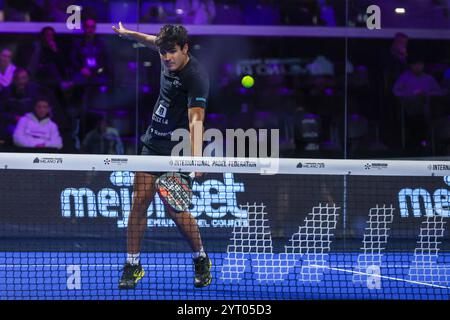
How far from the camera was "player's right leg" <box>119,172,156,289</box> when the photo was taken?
23.7 feet

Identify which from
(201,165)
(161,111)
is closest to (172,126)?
(161,111)

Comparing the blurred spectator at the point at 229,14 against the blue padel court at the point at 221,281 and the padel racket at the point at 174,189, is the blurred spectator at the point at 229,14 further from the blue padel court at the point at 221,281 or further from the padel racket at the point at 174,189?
the padel racket at the point at 174,189

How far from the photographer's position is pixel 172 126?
24.5 feet

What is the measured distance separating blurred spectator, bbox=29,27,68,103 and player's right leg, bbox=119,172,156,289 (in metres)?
3.71

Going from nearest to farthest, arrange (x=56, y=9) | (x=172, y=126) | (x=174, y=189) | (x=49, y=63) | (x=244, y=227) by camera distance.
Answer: (x=174, y=189)
(x=172, y=126)
(x=244, y=227)
(x=56, y=9)
(x=49, y=63)

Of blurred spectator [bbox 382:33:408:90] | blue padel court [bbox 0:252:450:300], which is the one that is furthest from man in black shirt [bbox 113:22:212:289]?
blurred spectator [bbox 382:33:408:90]

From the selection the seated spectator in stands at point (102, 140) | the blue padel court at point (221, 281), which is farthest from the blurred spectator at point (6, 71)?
the blue padel court at point (221, 281)

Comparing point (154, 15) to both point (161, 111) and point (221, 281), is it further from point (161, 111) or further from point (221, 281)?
point (221, 281)

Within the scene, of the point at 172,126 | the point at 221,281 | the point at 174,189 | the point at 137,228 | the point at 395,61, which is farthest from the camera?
the point at 395,61

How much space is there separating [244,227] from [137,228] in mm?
3067

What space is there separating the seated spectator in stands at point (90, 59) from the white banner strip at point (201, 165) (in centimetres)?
430

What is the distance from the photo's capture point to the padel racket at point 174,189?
7066 millimetres
